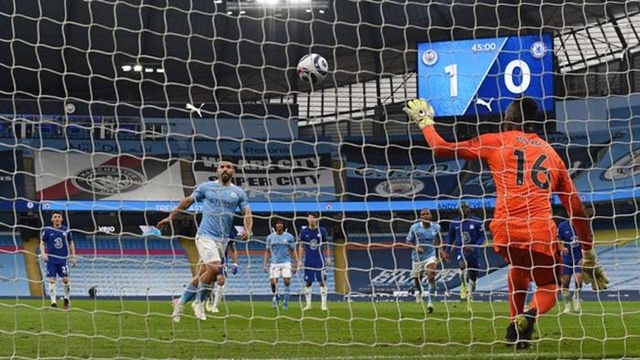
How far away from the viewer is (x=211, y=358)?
7230 mm

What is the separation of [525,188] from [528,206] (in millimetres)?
161

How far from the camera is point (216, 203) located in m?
10.9

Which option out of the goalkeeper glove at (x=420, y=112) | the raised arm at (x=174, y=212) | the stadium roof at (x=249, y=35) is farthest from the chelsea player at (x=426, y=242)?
the stadium roof at (x=249, y=35)

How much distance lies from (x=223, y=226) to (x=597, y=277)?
5.09m

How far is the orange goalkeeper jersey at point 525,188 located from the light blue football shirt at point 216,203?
4103 millimetres

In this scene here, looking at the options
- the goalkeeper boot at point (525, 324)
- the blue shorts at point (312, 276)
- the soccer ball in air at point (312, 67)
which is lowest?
the blue shorts at point (312, 276)

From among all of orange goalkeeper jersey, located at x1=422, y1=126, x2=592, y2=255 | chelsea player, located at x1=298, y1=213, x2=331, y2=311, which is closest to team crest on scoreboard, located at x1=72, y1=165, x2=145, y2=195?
chelsea player, located at x1=298, y1=213, x2=331, y2=311

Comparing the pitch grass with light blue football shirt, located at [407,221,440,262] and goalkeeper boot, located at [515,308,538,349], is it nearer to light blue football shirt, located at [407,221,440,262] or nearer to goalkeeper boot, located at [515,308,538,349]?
goalkeeper boot, located at [515,308,538,349]

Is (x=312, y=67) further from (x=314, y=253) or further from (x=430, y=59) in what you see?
(x=430, y=59)

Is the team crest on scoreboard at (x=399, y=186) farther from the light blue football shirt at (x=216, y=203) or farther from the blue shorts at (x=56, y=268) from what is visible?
the light blue football shirt at (x=216, y=203)

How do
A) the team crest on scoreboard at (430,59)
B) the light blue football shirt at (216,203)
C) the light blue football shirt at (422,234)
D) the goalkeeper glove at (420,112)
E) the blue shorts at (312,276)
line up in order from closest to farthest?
the goalkeeper glove at (420,112)
the light blue football shirt at (216,203)
the light blue football shirt at (422,234)
the blue shorts at (312,276)
the team crest on scoreboard at (430,59)

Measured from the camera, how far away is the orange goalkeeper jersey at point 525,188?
732 cm

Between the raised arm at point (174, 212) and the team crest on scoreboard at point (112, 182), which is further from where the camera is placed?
the team crest on scoreboard at point (112, 182)

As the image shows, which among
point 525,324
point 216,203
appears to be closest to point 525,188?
point 525,324
